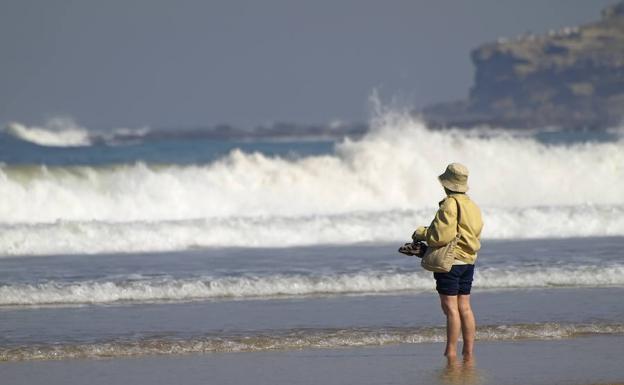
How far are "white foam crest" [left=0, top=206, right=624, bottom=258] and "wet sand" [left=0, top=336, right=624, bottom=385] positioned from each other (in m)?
8.23

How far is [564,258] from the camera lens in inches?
593

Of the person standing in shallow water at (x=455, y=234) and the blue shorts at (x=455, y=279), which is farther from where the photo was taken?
the blue shorts at (x=455, y=279)

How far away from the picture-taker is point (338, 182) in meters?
28.0

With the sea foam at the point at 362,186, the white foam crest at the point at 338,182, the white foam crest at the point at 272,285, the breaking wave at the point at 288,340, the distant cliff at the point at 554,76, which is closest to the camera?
the breaking wave at the point at 288,340

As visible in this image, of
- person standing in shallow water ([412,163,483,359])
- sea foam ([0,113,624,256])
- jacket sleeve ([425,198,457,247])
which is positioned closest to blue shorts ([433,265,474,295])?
person standing in shallow water ([412,163,483,359])

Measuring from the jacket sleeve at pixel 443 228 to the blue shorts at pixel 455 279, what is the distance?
0.91ft

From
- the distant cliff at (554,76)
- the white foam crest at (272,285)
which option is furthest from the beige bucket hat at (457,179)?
the distant cliff at (554,76)

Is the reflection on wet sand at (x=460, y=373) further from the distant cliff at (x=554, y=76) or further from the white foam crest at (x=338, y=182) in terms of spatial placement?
the distant cliff at (x=554, y=76)

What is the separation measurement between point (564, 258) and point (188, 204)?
12.1 meters

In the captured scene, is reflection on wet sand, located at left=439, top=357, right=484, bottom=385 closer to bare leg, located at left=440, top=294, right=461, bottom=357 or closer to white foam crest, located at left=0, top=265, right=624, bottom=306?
bare leg, located at left=440, top=294, right=461, bottom=357

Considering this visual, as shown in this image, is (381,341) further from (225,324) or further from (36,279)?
(36,279)

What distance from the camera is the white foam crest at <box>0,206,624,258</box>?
17.8m

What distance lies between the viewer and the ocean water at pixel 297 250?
34.9ft

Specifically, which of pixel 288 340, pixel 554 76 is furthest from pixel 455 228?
pixel 554 76
